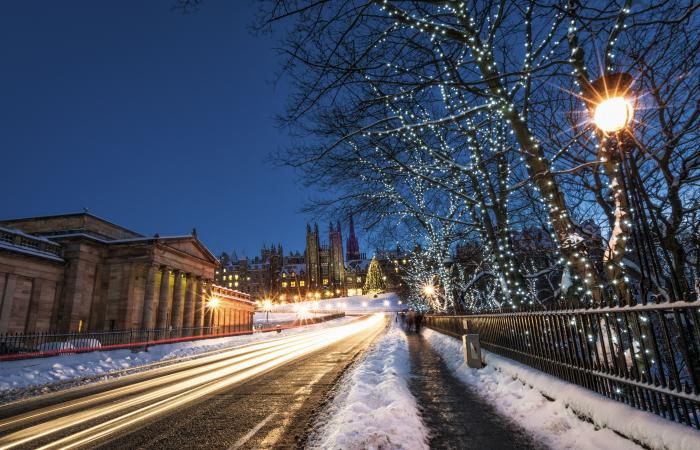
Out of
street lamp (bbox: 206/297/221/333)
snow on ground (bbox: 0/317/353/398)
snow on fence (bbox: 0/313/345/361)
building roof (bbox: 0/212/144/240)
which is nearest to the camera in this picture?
snow on ground (bbox: 0/317/353/398)

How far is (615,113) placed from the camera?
482 centimetres

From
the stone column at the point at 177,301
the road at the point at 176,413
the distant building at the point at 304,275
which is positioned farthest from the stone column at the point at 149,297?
the distant building at the point at 304,275

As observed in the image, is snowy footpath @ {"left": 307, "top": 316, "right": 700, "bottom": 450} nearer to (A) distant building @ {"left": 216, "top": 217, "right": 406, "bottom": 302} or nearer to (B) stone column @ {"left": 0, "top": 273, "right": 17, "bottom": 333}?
(B) stone column @ {"left": 0, "top": 273, "right": 17, "bottom": 333}

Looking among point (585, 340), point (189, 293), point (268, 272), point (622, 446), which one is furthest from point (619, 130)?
point (268, 272)

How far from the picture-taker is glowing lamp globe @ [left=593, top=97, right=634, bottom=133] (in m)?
4.78

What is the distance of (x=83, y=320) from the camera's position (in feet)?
111

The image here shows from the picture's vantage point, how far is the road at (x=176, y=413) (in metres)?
5.36

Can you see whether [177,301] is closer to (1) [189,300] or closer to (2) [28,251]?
(1) [189,300]

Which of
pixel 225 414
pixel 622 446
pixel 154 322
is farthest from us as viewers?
pixel 154 322

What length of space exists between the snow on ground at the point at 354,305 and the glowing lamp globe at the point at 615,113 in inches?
4057

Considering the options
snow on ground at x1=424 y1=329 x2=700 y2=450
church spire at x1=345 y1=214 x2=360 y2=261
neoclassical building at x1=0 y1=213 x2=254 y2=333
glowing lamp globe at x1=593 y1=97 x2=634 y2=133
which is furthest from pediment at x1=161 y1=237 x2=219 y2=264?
church spire at x1=345 y1=214 x2=360 y2=261

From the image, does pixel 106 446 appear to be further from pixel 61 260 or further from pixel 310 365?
pixel 61 260

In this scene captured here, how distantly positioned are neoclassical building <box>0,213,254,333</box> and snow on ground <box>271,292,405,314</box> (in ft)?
204

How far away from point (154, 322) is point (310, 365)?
3463 cm
